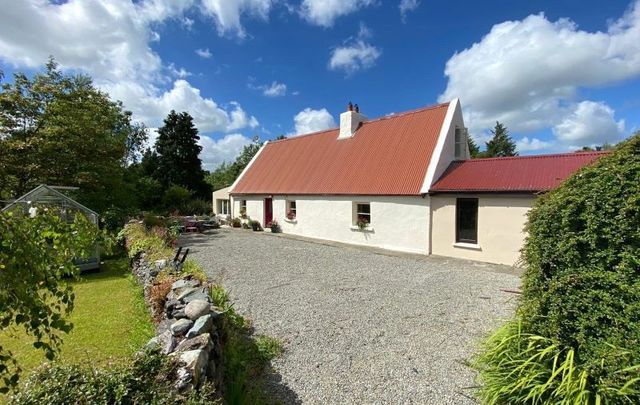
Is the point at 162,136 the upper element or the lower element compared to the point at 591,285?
upper


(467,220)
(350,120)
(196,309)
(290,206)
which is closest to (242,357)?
(196,309)

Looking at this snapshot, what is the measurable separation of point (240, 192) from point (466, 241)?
15985 millimetres

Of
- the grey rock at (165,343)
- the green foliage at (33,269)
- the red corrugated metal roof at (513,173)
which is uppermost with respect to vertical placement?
the red corrugated metal roof at (513,173)

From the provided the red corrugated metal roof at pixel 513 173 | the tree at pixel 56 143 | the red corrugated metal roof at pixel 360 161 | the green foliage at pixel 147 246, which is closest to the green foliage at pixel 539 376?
the green foliage at pixel 147 246

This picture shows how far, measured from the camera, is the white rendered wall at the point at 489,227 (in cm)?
1173

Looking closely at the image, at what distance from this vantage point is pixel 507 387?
3.90 metres

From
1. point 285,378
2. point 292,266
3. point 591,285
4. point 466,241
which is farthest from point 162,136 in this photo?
point 591,285

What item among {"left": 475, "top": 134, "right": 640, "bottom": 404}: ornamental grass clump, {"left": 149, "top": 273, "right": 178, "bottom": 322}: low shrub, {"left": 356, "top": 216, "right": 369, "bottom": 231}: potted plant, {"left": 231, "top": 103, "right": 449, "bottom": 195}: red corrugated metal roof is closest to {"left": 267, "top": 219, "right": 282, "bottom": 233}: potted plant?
{"left": 231, "top": 103, "right": 449, "bottom": 195}: red corrugated metal roof

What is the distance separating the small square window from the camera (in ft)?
42.2

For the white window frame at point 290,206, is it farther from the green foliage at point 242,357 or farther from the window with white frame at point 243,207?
the green foliage at point 242,357

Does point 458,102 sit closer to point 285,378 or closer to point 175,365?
point 285,378

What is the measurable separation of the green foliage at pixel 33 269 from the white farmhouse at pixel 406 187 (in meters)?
10.4

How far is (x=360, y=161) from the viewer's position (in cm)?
1830

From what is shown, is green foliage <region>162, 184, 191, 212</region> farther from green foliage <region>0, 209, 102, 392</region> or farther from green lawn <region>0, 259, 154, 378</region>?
green foliage <region>0, 209, 102, 392</region>
